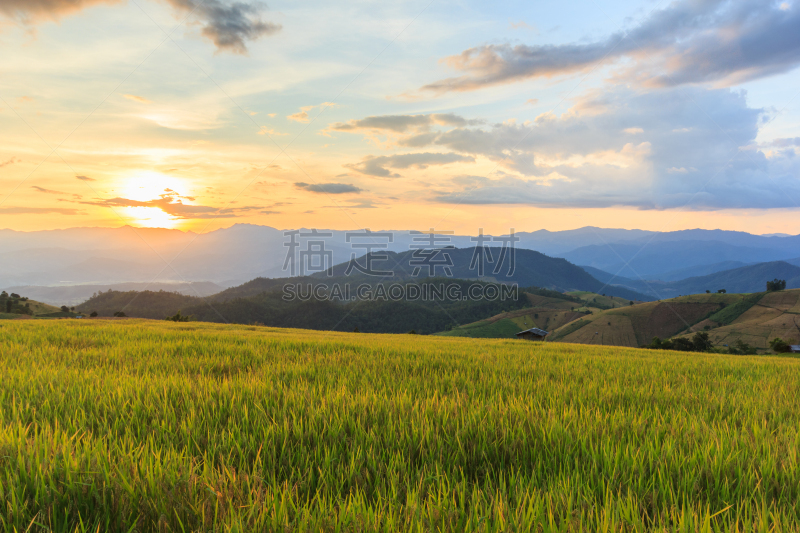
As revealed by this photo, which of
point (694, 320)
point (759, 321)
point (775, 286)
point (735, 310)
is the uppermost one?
point (775, 286)

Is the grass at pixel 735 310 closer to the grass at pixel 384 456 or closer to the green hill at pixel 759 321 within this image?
the green hill at pixel 759 321

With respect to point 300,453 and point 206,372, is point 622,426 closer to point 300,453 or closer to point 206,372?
point 300,453

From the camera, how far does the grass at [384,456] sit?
1.66 m

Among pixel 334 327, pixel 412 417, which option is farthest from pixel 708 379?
pixel 334 327

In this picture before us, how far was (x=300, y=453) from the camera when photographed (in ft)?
7.79

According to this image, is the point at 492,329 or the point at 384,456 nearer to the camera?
the point at 384,456

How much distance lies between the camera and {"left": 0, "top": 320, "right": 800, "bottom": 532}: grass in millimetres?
1657

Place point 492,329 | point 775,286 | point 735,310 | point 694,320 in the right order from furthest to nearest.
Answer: point 492,329, point 775,286, point 694,320, point 735,310

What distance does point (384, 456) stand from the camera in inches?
92.5

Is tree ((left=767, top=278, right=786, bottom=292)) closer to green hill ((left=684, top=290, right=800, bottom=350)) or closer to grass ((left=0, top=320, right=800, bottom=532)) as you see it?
green hill ((left=684, top=290, right=800, bottom=350))

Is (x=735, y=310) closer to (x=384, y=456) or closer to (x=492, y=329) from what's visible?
(x=492, y=329)

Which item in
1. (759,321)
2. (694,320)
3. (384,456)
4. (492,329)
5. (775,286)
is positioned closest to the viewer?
(384,456)

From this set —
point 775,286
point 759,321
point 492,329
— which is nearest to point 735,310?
point 759,321

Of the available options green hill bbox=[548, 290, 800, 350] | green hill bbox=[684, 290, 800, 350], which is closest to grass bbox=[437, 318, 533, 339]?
green hill bbox=[548, 290, 800, 350]
